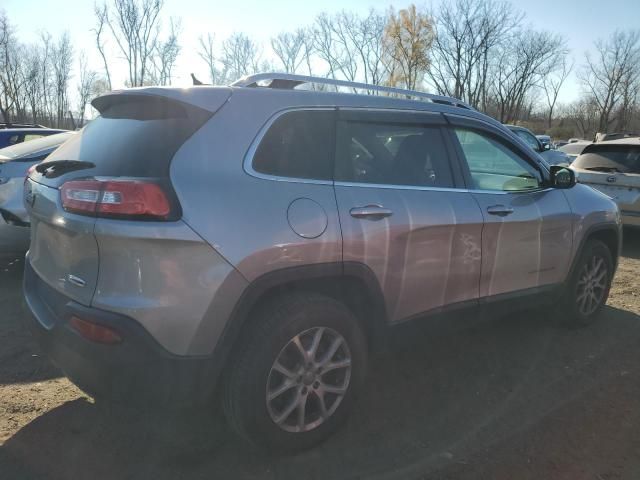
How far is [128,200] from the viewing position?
210cm

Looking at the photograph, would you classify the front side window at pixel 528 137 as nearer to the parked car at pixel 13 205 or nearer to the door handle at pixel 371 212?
the parked car at pixel 13 205

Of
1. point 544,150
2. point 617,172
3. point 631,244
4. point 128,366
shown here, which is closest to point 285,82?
point 128,366

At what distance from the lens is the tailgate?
86.1 inches

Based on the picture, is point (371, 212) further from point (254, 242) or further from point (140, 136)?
point (140, 136)

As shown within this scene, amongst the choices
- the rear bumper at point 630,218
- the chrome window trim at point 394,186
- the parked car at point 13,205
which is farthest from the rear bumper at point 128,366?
the rear bumper at point 630,218

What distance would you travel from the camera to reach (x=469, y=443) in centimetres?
274

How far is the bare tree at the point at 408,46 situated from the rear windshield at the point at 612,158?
1461 inches

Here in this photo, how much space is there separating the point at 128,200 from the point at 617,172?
738 centimetres

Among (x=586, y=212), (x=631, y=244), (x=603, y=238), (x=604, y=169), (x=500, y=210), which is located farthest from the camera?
(x=631, y=244)

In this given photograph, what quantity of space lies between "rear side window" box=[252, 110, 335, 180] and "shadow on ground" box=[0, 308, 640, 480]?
3.59 ft

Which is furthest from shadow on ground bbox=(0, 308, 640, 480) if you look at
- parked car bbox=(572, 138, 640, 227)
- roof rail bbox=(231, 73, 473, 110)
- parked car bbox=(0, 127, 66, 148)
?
parked car bbox=(0, 127, 66, 148)

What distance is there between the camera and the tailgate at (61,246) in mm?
2188

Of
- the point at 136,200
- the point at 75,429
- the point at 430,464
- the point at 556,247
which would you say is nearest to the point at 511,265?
the point at 556,247

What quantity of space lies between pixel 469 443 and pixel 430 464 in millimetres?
305
